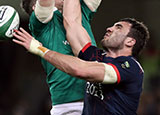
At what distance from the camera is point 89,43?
3.54 meters

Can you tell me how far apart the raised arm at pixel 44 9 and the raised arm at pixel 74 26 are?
6.7 inches

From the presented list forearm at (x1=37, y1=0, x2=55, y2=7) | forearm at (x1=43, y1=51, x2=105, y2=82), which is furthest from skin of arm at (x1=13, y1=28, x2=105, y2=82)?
forearm at (x1=37, y1=0, x2=55, y2=7)

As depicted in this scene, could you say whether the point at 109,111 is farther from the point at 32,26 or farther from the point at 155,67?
the point at 155,67

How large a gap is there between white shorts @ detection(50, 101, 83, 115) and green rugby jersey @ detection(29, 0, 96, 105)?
45 millimetres

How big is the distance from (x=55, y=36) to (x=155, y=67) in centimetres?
473

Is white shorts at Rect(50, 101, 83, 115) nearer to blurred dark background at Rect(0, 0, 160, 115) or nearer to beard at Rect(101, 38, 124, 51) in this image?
beard at Rect(101, 38, 124, 51)

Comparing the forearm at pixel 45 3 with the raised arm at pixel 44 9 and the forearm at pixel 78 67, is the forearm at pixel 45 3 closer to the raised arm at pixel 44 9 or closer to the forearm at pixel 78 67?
the raised arm at pixel 44 9

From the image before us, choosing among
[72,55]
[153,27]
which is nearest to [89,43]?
[72,55]

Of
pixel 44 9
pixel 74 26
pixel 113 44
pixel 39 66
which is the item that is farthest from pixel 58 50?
pixel 39 66

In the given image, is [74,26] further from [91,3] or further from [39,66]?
[39,66]

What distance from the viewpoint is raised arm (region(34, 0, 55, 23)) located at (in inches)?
136

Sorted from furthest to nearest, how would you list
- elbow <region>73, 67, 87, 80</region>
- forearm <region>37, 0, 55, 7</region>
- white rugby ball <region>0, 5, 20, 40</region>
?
white rugby ball <region>0, 5, 20, 40</region> → forearm <region>37, 0, 55, 7</region> → elbow <region>73, 67, 87, 80</region>

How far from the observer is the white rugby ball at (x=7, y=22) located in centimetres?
355

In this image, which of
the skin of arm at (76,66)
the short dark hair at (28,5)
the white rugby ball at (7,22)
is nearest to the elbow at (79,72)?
the skin of arm at (76,66)
